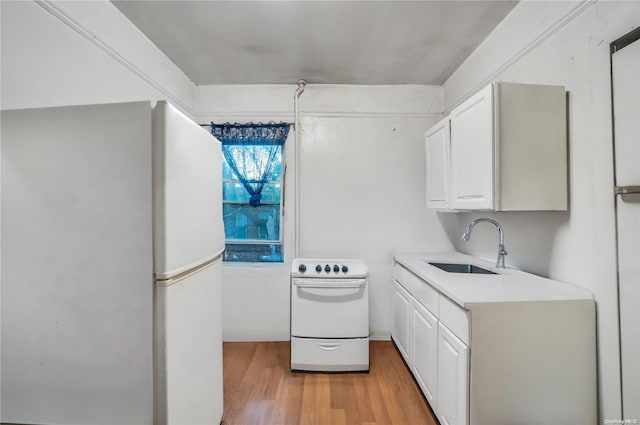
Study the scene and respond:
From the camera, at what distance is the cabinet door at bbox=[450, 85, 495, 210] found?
5.03 feet

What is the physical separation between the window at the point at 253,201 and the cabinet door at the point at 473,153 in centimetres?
166

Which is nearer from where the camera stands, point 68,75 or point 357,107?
point 68,75

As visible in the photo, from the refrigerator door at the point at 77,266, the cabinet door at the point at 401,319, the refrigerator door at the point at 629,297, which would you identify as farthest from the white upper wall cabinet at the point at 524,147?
the refrigerator door at the point at 77,266

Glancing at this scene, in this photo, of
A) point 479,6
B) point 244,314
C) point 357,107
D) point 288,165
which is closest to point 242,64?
point 288,165

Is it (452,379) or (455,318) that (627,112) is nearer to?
(455,318)

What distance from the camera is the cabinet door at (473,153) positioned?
153 cm

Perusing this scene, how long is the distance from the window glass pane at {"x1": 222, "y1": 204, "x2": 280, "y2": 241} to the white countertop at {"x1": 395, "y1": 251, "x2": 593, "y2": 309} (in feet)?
5.08

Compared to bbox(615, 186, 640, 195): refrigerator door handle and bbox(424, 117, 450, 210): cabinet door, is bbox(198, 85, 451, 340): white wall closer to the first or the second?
bbox(424, 117, 450, 210): cabinet door

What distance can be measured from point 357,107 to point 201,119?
5.40ft

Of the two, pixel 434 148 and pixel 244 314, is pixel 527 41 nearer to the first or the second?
pixel 434 148

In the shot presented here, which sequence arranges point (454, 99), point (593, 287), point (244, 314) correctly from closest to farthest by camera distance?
point (593, 287) < point (454, 99) < point (244, 314)

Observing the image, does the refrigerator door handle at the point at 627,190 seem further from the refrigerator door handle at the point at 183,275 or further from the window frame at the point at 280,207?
the window frame at the point at 280,207

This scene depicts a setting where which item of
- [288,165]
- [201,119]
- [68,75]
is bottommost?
[288,165]

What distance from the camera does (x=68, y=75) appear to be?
1433 millimetres
